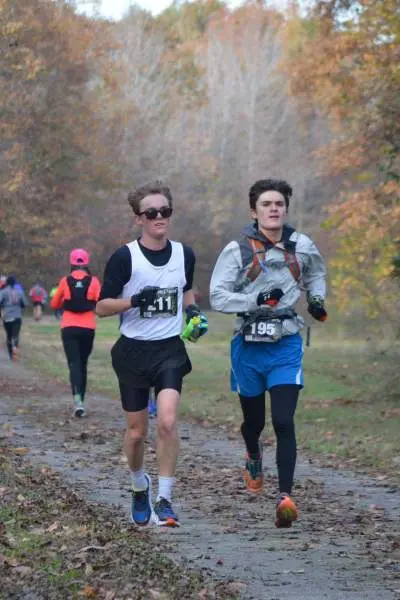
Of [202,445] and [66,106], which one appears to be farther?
[66,106]

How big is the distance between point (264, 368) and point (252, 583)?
246 cm

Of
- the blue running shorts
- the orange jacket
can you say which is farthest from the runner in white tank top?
the orange jacket

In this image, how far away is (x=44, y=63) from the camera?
1363 inches

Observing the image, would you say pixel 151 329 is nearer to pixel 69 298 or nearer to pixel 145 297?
pixel 145 297

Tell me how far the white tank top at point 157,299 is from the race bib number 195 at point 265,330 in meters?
0.56

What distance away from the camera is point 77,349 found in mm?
17609

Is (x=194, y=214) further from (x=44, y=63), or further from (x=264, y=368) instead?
(x=264, y=368)

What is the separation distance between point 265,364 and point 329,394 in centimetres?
1447

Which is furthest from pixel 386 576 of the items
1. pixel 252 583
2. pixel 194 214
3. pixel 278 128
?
pixel 278 128

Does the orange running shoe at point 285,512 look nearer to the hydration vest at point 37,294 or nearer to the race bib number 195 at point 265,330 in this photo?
the race bib number 195 at point 265,330

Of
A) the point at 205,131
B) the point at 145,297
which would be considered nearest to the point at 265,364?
the point at 145,297

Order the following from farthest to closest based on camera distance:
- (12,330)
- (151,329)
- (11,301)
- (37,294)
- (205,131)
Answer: (205,131) → (37,294) → (12,330) → (11,301) → (151,329)

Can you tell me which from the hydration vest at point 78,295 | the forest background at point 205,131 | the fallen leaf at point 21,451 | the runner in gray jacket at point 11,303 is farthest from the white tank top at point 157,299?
the runner in gray jacket at point 11,303

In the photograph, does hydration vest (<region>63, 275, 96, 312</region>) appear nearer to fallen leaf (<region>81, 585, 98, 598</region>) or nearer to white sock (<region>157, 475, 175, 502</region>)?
white sock (<region>157, 475, 175, 502</region>)
